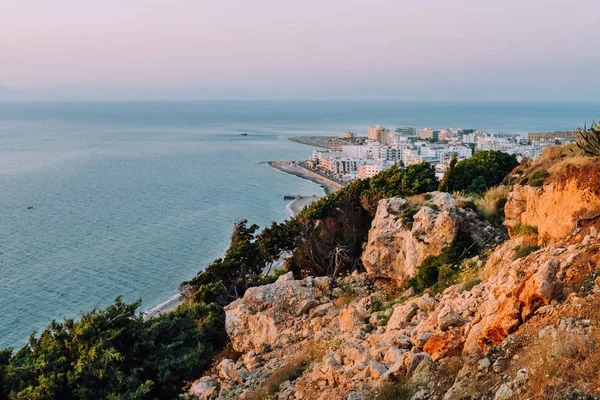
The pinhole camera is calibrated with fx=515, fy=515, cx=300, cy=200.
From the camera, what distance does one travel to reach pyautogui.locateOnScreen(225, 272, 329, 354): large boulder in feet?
45.6

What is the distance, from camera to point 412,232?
15594 millimetres

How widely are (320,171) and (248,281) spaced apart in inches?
3449

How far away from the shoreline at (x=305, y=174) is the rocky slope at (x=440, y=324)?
73.1 metres

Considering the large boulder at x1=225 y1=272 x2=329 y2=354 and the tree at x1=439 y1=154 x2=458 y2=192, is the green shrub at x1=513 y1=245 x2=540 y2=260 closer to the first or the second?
the large boulder at x1=225 y1=272 x2=329 y2=354

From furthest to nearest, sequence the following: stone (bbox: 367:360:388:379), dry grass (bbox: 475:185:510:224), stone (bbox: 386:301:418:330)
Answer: dry grass (bbox: 475:185:510:224) < stone (bbox: 386:301:418:330) < stone (bbox: 367:360:388:379)

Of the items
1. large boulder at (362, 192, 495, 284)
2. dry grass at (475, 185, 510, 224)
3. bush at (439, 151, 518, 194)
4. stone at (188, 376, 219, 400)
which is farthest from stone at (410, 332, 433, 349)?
bush at (439, 151, 518, 194)

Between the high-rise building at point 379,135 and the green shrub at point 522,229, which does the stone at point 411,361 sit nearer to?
the green shrub at point 522,229

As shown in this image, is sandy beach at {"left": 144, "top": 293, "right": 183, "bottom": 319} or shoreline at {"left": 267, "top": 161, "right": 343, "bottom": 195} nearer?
sandy beach at {"left": 144, "top": 293, "right": 183, "bottom": 319}

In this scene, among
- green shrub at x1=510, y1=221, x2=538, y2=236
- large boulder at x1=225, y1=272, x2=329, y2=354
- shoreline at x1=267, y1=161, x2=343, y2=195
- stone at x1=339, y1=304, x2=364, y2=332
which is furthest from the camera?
shoreline at x1=267, y1=161, x2=343, y2=195

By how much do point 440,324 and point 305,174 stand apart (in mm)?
94820

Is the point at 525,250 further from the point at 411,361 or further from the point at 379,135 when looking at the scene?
the point at 379,135

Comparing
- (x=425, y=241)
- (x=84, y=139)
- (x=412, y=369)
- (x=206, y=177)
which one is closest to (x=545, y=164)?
(x=425, y=241)

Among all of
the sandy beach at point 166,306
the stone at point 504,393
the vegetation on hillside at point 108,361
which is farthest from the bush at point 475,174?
the sandy beach at point 166,306

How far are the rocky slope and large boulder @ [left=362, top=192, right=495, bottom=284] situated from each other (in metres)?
0.04
